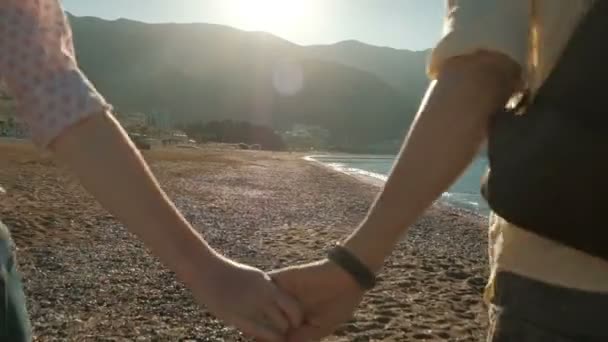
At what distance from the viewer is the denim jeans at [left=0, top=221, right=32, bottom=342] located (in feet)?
4.83

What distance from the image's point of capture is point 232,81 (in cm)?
12212

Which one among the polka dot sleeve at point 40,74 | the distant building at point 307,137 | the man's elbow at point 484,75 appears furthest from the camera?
the distant building at point 307,137

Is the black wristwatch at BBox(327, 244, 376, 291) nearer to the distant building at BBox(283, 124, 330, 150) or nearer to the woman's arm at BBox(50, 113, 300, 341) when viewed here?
the woman's arm at BBox(50, 113, 300, 341)

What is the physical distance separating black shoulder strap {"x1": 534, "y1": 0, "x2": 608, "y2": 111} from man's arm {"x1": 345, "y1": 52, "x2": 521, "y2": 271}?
0.15 metres

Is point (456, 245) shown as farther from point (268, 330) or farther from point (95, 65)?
point (95, 65)

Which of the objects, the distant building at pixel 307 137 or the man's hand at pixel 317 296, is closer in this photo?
the man's hand at pixel 317 296

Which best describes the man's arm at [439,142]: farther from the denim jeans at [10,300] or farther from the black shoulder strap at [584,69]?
the denim jeans at [10,300]

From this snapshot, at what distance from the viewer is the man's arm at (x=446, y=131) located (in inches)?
52.5

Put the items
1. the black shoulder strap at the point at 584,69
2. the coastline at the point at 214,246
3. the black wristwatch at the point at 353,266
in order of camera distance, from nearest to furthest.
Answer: the black shoulder strap at the point at 584,69
the black wristwatch at the point at 353,266
the coastline at the point at 214,246

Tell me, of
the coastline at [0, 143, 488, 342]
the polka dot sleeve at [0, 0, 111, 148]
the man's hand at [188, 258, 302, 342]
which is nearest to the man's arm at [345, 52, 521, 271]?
the man's hand at [188, 258, 302, 342]

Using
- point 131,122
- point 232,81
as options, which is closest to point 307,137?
point 232,81

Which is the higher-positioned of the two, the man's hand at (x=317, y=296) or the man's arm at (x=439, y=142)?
the man's arm at (x=439, y=142)

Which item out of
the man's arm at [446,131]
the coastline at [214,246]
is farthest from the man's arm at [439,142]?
the coastline at [214,246]

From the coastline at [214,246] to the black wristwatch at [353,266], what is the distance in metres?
3.89
